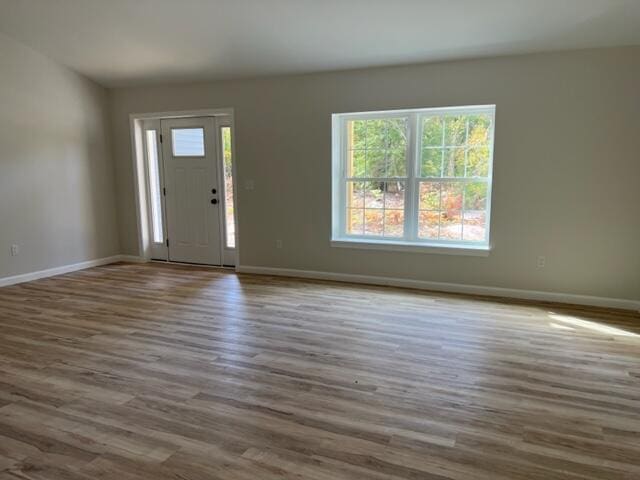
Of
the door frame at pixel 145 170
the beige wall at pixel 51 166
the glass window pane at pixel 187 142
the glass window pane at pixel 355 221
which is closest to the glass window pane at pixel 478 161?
the glass window pane at pixel 355 221

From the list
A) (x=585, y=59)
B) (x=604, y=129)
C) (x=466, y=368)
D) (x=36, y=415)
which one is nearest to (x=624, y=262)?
(x=604, y=129)

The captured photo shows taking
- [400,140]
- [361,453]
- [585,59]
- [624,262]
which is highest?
[585,59]

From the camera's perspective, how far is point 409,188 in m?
4.86

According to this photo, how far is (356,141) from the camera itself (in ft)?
16.7

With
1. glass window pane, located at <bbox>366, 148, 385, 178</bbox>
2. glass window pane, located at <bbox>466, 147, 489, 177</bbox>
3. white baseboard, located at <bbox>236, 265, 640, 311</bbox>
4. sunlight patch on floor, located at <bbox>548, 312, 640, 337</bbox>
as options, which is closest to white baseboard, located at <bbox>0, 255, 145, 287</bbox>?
white baseboard, located at <bbox>236, 265, 640, 311</bbox>

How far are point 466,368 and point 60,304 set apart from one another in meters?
3.82

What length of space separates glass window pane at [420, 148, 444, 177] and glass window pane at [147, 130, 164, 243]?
366 cm

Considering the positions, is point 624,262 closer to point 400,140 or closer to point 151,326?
point 400,140

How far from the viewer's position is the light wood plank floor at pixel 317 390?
198 centimetres

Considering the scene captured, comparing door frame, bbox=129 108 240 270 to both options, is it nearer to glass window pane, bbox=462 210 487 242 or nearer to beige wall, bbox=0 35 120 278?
beige wall, bbox=0 35 120 278

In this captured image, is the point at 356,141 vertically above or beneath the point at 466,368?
above

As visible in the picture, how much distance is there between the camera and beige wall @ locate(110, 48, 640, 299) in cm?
400

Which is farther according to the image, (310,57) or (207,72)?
(207,72)

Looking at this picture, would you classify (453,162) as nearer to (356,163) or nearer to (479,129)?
(479,129)
